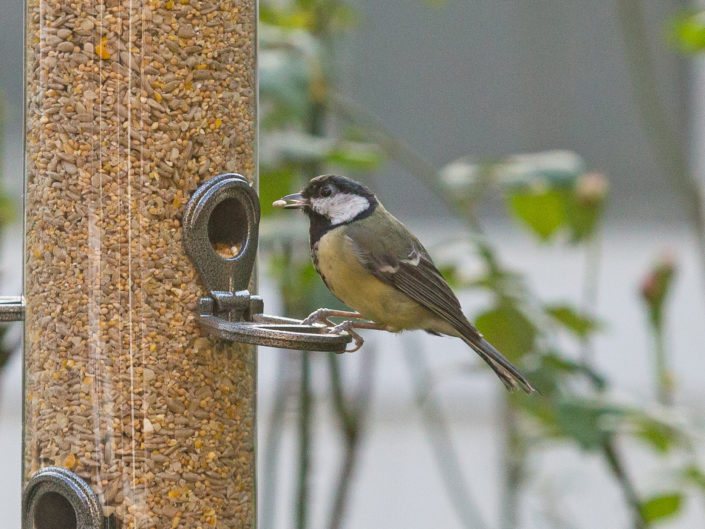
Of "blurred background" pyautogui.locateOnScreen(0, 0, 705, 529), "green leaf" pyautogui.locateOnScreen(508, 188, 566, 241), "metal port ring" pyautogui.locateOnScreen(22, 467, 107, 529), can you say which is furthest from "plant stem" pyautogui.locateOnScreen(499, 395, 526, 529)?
"metal port ring" pyautogui.locateOnScreen(22, 467, 107, 529)

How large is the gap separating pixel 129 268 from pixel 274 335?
0.27 metres

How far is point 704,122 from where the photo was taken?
195 inches

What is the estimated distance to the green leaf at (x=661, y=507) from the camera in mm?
2305

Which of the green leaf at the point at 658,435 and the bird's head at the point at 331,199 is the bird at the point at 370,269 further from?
the green leaf at the point at 658,435

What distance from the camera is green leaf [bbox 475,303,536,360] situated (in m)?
2.30

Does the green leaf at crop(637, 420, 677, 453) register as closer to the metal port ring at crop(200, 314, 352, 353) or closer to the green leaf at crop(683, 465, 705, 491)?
the green leaf at crop(683, 465, 705, 491)

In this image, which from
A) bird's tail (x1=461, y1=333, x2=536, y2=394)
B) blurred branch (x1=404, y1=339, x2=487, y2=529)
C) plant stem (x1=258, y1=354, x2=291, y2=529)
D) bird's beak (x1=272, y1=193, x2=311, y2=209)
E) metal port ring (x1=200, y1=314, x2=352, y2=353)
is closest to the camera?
metal port ring (x1=200, y1=314, x2=352, y2=353)

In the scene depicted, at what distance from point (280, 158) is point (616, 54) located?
4203mm

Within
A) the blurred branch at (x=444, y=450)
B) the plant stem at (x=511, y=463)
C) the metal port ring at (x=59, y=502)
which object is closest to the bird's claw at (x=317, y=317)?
the metal port ring at (x=59, y=502)

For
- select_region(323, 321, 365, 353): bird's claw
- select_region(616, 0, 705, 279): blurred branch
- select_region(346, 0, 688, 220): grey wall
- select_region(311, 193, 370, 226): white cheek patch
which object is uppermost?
select_region(346, 0, 688, 220): grey wall

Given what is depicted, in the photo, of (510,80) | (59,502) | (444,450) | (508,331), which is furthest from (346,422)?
(510,80)

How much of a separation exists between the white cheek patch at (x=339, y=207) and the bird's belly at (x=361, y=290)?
0.14 ft

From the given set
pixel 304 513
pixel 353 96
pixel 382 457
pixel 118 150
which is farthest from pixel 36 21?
pixel 382 457

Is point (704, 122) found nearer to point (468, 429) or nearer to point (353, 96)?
point (353, 96)
